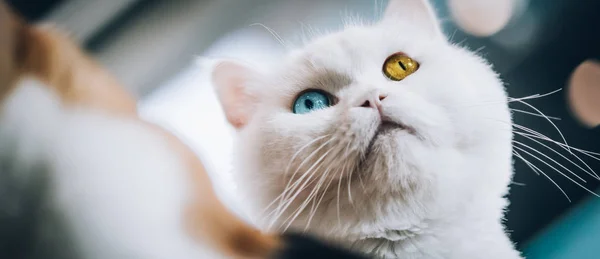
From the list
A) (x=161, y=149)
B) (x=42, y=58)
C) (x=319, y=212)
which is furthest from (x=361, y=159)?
(x=42, y=58)

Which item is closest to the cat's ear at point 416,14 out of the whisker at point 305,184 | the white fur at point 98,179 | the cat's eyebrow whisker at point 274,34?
the cat's eyebrow whisker at point 274,34

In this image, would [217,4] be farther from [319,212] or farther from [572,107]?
[572,107]

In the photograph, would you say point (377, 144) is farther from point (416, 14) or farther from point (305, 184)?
point (416, 14)

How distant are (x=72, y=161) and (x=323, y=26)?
12.9 inches

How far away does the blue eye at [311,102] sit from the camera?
53 cm

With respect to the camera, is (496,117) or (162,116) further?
(496,117)

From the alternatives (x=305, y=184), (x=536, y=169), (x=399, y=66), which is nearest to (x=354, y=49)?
(x=399, y=66)

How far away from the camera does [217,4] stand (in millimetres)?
485

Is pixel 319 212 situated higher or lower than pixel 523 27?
lower

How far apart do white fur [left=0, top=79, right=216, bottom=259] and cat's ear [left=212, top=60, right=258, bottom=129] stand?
16 cm

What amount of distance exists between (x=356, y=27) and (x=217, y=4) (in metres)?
0.19

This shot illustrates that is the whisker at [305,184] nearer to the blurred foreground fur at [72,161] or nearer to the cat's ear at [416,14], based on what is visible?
the blurred foreground fur at [72,161]

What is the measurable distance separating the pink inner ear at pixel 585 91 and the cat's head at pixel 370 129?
14 cm

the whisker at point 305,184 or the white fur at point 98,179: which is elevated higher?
the whisker at point 305,184
